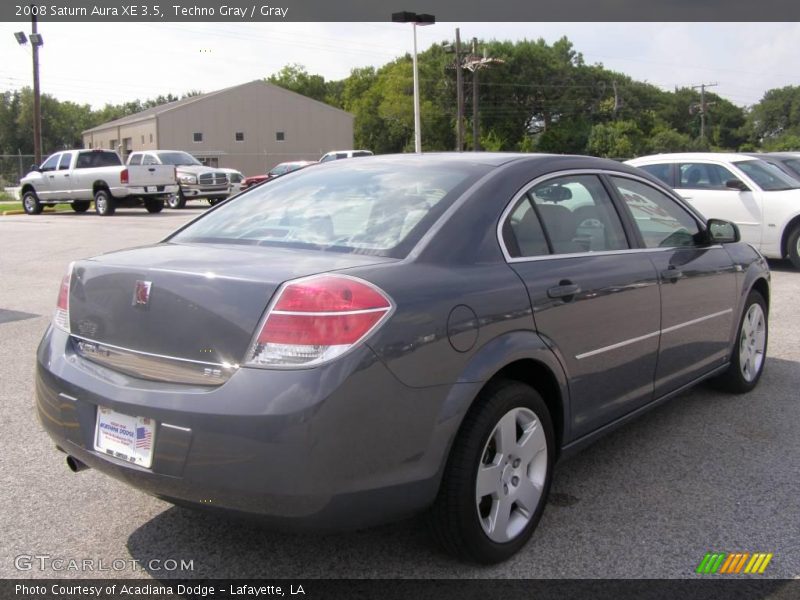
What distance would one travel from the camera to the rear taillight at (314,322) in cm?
258

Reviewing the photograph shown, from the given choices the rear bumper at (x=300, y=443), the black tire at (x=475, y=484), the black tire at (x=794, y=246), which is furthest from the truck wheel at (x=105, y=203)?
the black tire at (x=475, y=484)

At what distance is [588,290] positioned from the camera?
11.8 ft

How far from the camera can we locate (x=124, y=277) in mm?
3000

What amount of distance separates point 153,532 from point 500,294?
1811 mm

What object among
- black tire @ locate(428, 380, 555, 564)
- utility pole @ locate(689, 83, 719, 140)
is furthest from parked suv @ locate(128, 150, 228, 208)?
utility pole @ locate(689, 83, 719, 140)

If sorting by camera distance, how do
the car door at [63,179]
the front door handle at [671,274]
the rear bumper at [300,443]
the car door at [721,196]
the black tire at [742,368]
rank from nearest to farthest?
1. the rear bumper at [300,443]
2. the front door handle at [671,274]
3. the black tire at [742,368]
4. the car door at [721,196]
5. the car door at [63,179]

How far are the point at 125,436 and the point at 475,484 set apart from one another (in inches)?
50.7

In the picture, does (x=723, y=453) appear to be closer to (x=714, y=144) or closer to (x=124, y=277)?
(x=124, y=277)

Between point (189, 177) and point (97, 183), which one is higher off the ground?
point (189, 177)

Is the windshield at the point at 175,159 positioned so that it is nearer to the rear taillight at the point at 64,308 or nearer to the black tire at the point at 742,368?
the black tire at the point at 742,368

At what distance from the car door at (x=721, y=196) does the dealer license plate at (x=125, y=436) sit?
10.4 metres

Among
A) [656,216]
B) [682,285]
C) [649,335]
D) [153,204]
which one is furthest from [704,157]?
[153,204]

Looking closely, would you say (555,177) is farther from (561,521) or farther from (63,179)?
(63,179)

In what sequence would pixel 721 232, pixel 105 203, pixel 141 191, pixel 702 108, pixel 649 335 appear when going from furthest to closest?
pixel 702 108 < pixel 105 203 < pixel 141 191 < pixel 721 232 < pixel 649 335
